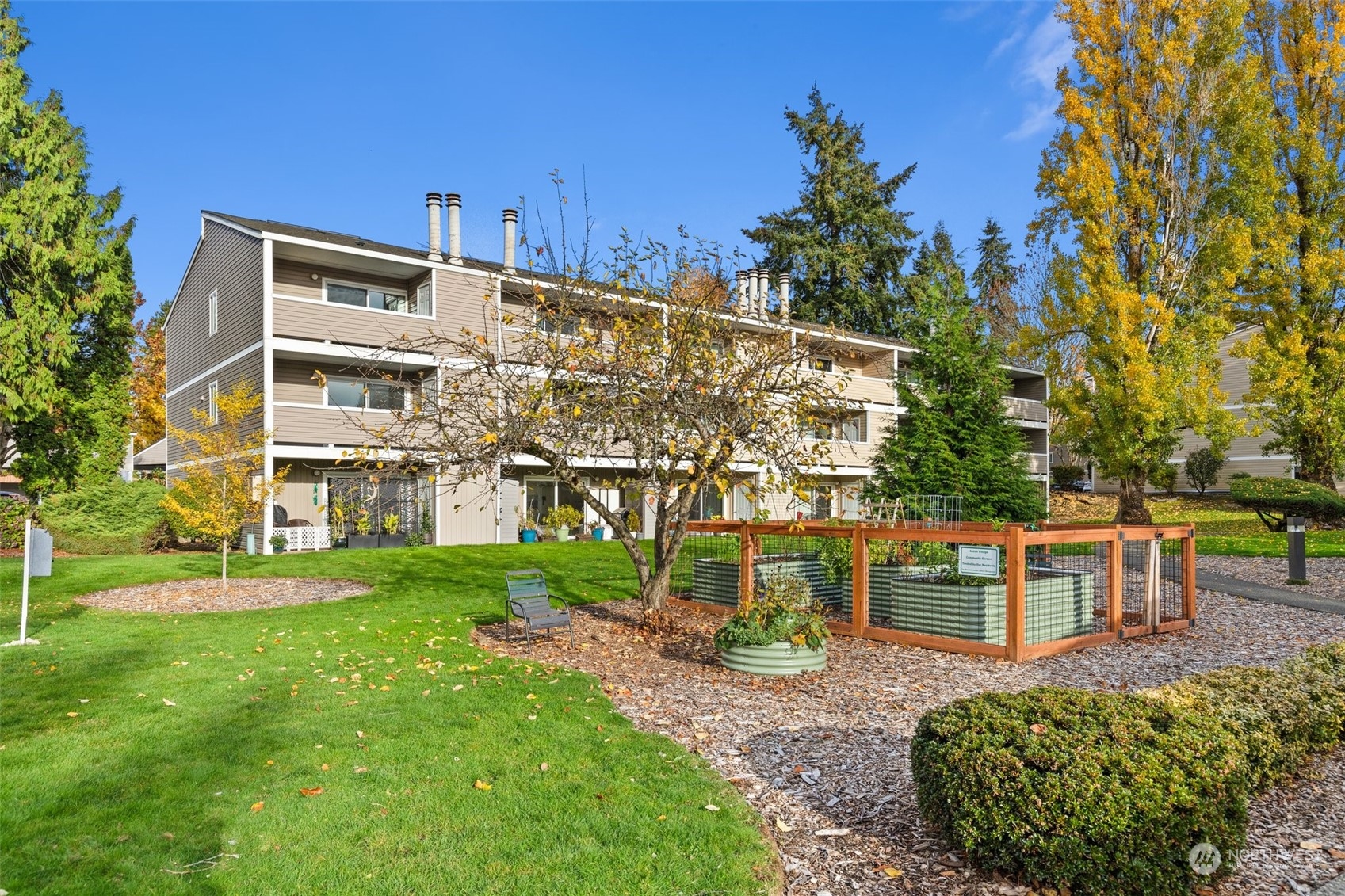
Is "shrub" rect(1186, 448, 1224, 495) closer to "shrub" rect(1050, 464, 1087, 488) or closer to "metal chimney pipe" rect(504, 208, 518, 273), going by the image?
"shrub" rect(1050, 464, 1087, 488)

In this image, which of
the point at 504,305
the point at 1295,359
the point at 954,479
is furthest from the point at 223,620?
the point at 1295,359

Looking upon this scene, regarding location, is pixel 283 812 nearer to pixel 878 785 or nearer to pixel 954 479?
pixel 878 785

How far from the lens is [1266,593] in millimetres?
14375

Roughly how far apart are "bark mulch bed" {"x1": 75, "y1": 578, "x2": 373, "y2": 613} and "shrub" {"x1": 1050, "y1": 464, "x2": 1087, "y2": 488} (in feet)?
126

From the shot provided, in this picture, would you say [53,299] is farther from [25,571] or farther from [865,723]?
[865,723]

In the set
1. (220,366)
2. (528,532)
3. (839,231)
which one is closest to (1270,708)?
(528,532)

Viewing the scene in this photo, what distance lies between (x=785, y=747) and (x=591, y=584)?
9839mm

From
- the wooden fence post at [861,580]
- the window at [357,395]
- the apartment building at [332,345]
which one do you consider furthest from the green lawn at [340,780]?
the window at [357,395]

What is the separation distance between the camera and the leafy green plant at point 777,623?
27.5 feet

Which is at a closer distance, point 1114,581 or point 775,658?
point 775,658

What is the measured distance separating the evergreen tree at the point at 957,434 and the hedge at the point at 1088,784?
19642 millimetres

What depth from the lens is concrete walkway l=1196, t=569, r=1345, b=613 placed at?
13234 mm

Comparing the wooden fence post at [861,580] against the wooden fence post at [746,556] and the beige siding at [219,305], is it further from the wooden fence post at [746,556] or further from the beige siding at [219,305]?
the beige siding at [219,305]

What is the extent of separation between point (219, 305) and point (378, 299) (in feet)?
17.4
